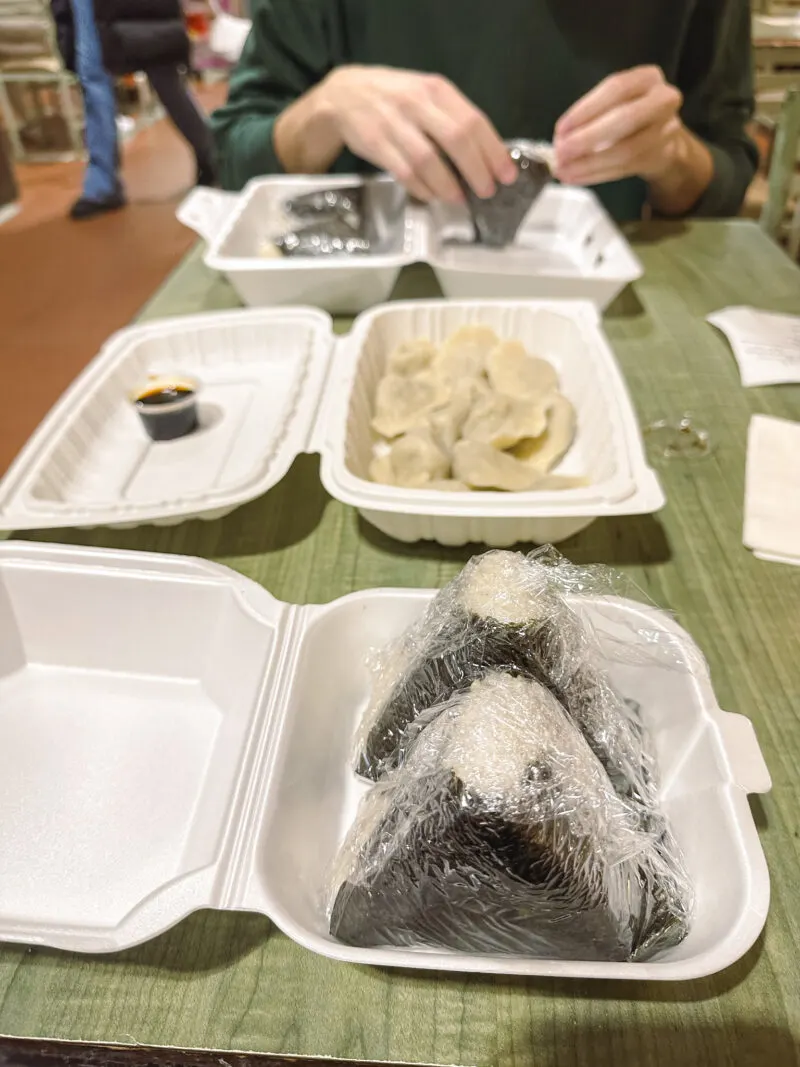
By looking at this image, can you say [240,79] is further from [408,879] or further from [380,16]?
[408,879]

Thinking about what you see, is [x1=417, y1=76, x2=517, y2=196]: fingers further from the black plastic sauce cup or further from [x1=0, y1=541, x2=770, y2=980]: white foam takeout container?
[x1=0, y1=541, x2=770, y2=980]: white foam takeout container

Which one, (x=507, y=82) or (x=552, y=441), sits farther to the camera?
(x=507, y=82)

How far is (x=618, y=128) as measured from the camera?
103 cm

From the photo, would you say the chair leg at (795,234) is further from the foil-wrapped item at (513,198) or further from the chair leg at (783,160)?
the foil-wrapped item at (513,198)

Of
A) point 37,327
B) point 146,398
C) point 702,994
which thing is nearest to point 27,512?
point 146,398

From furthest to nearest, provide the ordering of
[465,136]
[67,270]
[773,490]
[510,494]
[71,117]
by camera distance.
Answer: [71,117] → [67,270] → [465,136] → [773,490] → [510,494]

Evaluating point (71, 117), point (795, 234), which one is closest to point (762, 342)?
point (795, 234)

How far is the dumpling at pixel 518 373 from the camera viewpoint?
850 mm

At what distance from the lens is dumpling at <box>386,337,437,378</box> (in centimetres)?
89

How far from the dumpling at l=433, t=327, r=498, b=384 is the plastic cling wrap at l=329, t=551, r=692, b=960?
17.1 inches

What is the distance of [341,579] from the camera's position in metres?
0.70

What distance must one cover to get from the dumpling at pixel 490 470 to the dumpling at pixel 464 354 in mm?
163

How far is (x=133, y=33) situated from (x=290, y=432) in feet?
8.91

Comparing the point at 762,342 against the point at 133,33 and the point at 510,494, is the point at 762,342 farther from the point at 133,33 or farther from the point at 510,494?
the point at 133,33
